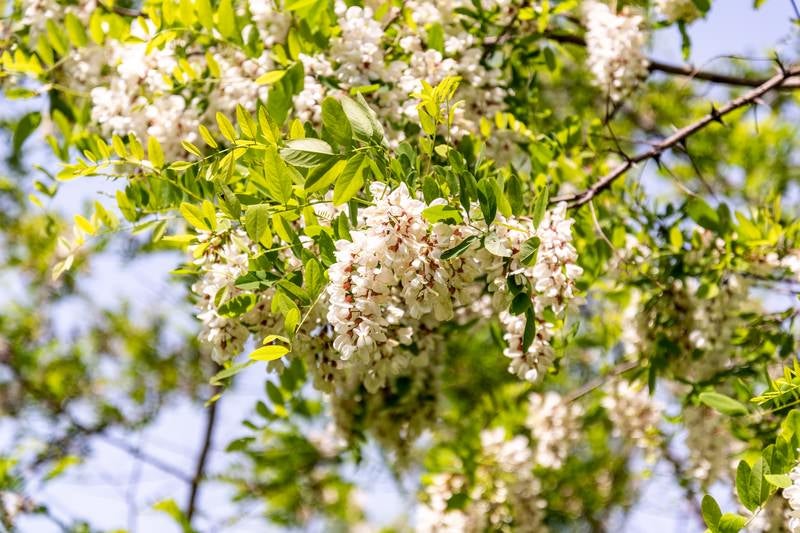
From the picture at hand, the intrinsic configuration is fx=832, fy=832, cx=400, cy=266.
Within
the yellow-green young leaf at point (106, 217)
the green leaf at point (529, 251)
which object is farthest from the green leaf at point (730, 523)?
the yellow-green young leaf at point (106, 217)

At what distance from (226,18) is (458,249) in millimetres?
1007

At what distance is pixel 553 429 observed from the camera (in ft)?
11.0

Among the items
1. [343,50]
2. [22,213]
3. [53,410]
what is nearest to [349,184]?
[343,50]

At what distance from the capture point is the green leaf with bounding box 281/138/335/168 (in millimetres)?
1387

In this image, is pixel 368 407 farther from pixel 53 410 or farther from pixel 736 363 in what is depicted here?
pixel 53 410

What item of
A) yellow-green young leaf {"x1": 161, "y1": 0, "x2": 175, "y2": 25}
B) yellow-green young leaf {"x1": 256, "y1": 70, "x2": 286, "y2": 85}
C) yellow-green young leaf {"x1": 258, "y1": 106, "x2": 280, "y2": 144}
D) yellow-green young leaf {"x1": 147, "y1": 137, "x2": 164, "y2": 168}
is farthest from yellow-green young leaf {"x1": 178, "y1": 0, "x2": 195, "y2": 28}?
yellow-green young leaf {"x1": 258, "y1": 106, "x2": 280, "y2": 144}

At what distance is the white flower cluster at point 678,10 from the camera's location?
2502mm

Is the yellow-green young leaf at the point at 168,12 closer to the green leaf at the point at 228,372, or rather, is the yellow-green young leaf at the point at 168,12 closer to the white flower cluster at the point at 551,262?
the green leaf at the point at 228,372

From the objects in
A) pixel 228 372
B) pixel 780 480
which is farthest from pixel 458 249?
pixel 780 480

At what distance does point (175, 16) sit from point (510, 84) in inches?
36.4

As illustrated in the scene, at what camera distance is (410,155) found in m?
1.50

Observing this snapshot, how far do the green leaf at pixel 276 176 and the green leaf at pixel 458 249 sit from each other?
11.8 inches

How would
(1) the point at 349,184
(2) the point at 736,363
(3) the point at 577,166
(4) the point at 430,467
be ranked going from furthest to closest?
(4) the point at 430,467
(2) the point at 736,363
(3) the point at 577,166
(1) the point at 349,184

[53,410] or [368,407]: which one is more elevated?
[368,407]
